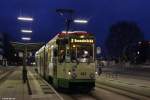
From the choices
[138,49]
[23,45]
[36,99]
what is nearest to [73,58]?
[36,99]

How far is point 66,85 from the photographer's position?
91.4 feet

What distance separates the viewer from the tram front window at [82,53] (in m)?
27.6

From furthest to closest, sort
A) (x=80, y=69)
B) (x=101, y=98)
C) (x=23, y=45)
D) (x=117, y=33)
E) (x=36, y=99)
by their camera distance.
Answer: (x=117, y=33) → (x=23, y=45) → (x=80, y=69) → (x=101, y=98) → (x=36, y=99)

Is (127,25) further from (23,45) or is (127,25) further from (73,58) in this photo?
(73,58)

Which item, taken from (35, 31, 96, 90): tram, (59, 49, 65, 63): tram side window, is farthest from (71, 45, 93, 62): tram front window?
(59, 49, 65, 63): tram side window

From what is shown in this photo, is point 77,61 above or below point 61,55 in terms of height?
below

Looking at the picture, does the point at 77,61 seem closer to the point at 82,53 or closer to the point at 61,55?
the point at 82,53

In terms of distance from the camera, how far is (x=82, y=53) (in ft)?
90.7

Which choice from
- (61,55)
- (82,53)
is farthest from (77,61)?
(61,55)

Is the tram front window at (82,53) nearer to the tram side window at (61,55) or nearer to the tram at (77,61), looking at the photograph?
the tram at (77,61)

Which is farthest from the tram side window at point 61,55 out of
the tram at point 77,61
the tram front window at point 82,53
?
the tram front window at point 82,53

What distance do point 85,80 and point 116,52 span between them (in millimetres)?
98642

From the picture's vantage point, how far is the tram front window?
2761 centimetres

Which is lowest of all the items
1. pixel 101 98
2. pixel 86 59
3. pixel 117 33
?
pixel 101 98
